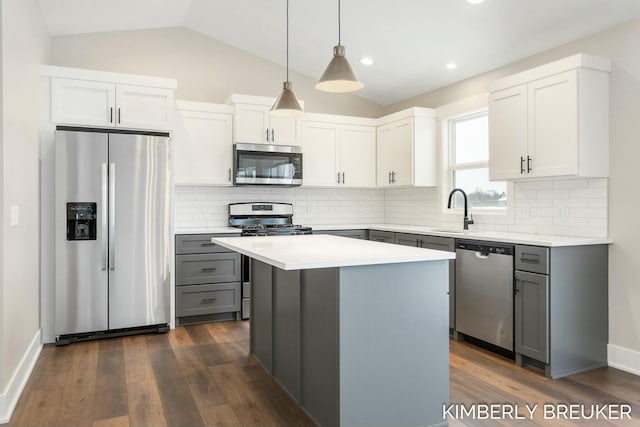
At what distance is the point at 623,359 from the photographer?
3238 millimetres

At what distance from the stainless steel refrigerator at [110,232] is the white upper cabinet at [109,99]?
0.10 m

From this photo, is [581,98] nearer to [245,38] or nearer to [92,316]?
[245,38]

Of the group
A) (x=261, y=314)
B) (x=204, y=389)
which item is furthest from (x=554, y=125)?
(x=204, y=389)

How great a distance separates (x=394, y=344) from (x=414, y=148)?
3.13 metres

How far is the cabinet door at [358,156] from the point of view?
218 inches

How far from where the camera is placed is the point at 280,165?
5.09 metres

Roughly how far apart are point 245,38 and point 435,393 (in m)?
4.16

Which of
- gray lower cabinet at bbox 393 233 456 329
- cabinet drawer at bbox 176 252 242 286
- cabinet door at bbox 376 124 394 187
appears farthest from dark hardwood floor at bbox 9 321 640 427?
cabinet door at bbox 376 124 394 187

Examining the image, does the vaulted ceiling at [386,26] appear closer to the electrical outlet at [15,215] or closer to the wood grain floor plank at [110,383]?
the electrical outlet at [15,215]

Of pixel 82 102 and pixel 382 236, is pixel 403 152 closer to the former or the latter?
pixel 382 236

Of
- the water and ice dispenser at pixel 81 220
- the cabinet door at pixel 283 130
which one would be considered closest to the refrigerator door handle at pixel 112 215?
the water and ice dispenser at pixel 81 220

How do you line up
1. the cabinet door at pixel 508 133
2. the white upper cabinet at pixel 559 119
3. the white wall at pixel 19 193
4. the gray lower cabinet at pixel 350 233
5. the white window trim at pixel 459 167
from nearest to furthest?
1. the white wall at pixel 19 193
2. the white upper cabinet at pixel 559 119
3. the cabinet door at pixel 508 133
4. the white window trim at pixel 459 167
5. the gray lower cabinet at pixel 350 233

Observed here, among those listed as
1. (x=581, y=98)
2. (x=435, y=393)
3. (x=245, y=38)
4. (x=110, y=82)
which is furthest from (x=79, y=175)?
(x=581, y=98)

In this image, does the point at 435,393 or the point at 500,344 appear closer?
the point at 435,393
